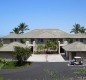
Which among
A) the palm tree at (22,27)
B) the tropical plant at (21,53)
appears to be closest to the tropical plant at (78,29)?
the palm tree at (22,27)

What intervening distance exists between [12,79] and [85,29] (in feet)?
203

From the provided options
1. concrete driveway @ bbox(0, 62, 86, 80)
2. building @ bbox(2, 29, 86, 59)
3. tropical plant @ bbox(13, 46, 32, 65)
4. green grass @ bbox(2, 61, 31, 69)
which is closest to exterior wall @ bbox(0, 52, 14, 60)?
tropical plant @ bbox(13, 46, 32, 65)

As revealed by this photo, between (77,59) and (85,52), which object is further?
(85,52)

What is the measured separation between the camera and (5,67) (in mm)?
48750

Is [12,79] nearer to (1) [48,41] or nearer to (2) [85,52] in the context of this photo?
(2) [85,52]

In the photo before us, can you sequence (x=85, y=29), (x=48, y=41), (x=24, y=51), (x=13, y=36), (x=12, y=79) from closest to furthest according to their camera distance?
1. (x=12, y=79)
2. (x=24, y=51)
3. (x=48, y=41)
4. (x=13, y=36)
5. (x=85, y=29)

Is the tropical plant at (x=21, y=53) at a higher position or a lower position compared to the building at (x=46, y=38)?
lower

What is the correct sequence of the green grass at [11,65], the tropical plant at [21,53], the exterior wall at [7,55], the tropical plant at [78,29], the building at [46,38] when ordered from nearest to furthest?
the green grass at [11,65], the tropical plant at [21,53], the exterior wall at [7,55], the building at [46,38], the tropical plant at [78,29]

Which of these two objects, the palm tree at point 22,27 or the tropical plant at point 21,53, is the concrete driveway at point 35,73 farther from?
the palm tree at point 22,27

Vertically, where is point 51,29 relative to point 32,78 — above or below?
above

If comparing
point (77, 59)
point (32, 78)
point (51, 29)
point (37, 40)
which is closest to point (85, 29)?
point (51, 29)

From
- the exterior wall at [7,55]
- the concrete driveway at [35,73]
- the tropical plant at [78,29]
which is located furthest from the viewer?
the tropical plant at [78,29]

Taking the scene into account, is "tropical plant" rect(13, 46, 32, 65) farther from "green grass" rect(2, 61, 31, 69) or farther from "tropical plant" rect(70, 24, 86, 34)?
"tropical plant" rect(70, 24, 86, 34)

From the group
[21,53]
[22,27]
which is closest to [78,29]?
[22,27]
